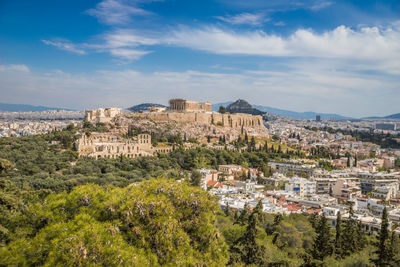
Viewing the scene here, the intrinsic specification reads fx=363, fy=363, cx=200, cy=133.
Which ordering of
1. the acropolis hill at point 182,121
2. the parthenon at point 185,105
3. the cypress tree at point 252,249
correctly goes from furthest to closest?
the parthenon at point 185,105, the acropolis hill at point 182,121, the cypress tree at point 252,249

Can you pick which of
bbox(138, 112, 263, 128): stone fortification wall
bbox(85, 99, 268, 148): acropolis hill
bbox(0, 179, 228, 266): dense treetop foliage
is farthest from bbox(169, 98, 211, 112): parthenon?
bbox(0, 179, 228, 266): dense treetop foliage

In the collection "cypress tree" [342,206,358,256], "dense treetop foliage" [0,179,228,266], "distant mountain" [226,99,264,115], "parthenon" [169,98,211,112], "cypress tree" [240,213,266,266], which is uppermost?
"distant mountain" [226,99,264,115]

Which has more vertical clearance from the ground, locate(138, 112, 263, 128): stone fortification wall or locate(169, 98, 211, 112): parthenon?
locate(169, 98, 211, 112): parthenon

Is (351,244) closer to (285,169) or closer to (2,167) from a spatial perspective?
(2,167)

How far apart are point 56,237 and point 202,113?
233 ft

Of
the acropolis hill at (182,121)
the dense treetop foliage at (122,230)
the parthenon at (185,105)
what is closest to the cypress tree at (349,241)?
the dense treetop foliage at (122,230)

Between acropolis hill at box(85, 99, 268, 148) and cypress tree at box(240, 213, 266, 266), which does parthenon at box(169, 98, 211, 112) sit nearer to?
acropolis hill at box(85, 99, 268, 148)

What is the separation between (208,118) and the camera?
81.7 meters

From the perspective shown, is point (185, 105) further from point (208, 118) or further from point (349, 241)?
point (349, 241)

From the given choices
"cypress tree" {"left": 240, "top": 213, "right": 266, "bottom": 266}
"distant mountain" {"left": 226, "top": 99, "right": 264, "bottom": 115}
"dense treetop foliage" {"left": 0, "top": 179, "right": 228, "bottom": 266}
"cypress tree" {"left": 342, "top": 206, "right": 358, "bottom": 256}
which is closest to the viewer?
"dense treetop foliage" {"left": 0, "top": 179, "right": 228, "bottom": 266}

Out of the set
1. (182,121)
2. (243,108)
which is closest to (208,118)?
(182,121)

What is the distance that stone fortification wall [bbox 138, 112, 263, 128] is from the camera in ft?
249

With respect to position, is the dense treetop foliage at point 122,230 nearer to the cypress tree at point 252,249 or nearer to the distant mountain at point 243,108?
the cypress tree at point 252,249

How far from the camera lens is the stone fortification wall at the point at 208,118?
75.9 metres
